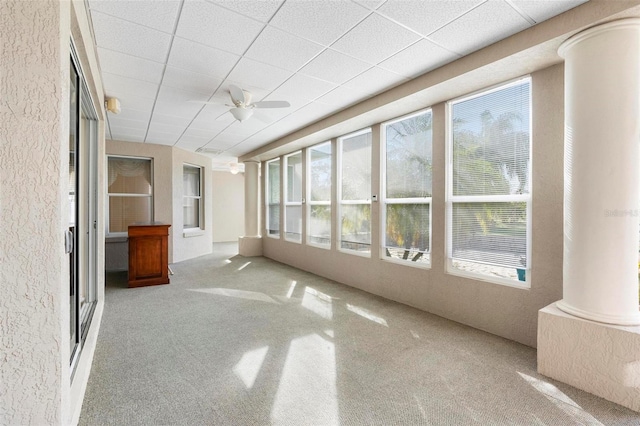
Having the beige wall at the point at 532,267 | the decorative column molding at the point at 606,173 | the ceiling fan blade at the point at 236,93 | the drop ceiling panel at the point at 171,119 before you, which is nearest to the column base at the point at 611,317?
the decorative column molding at the point at 606,173

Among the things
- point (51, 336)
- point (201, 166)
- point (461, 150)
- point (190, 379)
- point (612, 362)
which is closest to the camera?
point (51, 336)

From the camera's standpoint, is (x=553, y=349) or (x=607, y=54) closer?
(x=607, y=54)

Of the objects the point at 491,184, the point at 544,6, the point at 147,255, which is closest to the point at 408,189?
the point at 491,184

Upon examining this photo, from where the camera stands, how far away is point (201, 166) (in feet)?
26.1

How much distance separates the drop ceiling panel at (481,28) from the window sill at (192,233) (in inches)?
263

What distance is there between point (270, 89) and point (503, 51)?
7.87 ft

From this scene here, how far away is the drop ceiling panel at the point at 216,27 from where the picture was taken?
221 centimetres

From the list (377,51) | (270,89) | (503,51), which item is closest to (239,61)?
(270,89)

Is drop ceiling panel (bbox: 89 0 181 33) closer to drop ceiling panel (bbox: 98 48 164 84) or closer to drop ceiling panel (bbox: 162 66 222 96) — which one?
drop ceiling panel (bbox: 98 48 164 84)

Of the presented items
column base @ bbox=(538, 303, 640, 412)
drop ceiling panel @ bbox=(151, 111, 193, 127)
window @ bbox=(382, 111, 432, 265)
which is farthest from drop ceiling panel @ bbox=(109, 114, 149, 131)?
column base @ bbox=(538, 303, 640, 412)

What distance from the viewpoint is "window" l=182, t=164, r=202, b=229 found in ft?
25.1

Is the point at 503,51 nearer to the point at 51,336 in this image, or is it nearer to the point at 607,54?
the point at 607,54

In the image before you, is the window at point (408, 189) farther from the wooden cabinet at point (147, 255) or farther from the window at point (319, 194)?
the wooden cabinet at point (147, 255)

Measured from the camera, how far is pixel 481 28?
2.39 m
